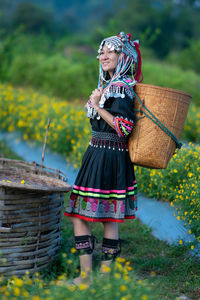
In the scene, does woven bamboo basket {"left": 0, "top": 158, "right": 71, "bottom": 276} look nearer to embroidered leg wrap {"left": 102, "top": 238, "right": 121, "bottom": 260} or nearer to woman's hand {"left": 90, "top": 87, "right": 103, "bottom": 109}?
embroidered leg wrap {"left": 102, "top": 238, "right": 121, "bottom": 260}

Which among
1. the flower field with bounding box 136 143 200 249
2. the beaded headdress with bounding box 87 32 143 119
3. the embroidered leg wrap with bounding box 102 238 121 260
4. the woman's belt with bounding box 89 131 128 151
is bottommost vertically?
the embroidered leg wrap with bounding box 102 238 121 260

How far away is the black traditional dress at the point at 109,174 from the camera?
2.54 meters

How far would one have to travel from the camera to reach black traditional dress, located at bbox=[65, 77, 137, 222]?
100 inches

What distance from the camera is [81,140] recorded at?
209 inches

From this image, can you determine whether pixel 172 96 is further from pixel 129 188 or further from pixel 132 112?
pixel 129 188

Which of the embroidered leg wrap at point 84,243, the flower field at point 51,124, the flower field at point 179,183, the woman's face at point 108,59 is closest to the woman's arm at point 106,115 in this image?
the woman's face at point 108,59

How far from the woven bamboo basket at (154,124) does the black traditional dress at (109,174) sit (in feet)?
0.23

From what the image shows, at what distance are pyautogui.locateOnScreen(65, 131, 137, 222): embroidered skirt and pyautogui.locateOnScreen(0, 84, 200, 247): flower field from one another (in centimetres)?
63

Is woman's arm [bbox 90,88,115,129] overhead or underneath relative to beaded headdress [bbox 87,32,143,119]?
underneath

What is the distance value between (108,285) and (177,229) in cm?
188

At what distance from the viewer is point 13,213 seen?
259 centimetres

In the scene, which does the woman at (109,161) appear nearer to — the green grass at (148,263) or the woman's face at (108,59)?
the woman's face at (108,59)

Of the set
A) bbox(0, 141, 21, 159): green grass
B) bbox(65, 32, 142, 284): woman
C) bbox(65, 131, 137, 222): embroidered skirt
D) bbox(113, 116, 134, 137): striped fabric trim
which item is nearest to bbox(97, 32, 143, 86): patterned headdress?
bbox(65, 32, 142, 284): woman

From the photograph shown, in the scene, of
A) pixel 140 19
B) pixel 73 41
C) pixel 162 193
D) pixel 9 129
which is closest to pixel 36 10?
pixel 73 41
